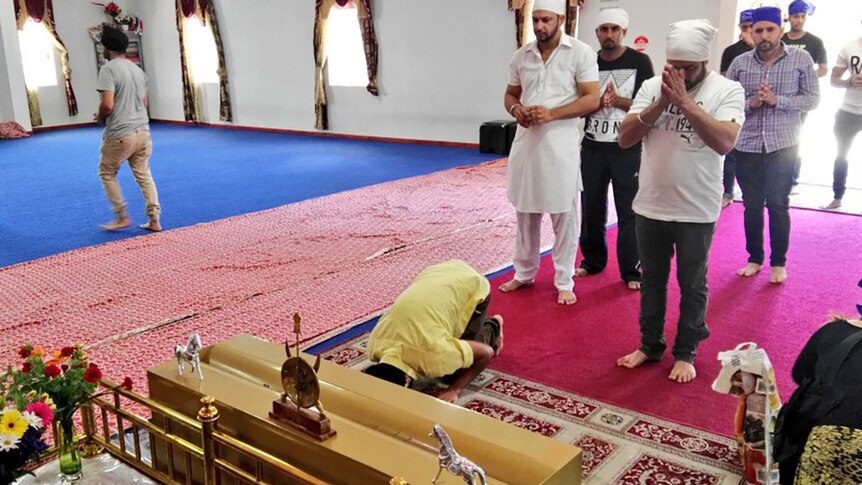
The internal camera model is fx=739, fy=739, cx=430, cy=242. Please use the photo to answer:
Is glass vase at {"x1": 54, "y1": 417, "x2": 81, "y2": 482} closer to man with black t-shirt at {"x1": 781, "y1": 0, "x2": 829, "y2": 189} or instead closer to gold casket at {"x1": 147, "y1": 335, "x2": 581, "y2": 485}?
gold casket at {"x1": 147, "y1": 335, "x2": 581, "y2": 485}

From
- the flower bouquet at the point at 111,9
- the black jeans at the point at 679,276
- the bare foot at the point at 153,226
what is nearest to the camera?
the black jeans at the point at 679,276

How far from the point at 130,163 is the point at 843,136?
5140mm

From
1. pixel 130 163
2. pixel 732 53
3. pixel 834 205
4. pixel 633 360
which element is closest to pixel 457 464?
pixel 633 360

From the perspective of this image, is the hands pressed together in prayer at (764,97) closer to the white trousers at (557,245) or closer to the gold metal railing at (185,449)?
the white trousers at (557,245)

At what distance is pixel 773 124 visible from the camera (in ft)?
12.1

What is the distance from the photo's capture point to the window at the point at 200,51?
12234 millimetres

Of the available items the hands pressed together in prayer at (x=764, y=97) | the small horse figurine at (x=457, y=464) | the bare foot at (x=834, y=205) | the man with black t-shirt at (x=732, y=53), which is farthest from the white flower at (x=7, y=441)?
the bare foot at (x=834, y=205)

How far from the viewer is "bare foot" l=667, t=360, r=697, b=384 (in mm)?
2664

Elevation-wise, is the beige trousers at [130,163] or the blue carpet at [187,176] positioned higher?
the beige trousers at [130,163]

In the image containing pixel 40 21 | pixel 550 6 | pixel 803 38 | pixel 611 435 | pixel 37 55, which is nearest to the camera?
pixel 611 435

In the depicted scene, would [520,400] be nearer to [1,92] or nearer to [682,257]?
[682,257]

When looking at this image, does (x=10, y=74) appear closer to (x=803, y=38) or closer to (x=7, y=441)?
(x=803, y=38)

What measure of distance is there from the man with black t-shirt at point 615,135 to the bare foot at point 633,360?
947 mm

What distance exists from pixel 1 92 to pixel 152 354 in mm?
9950
